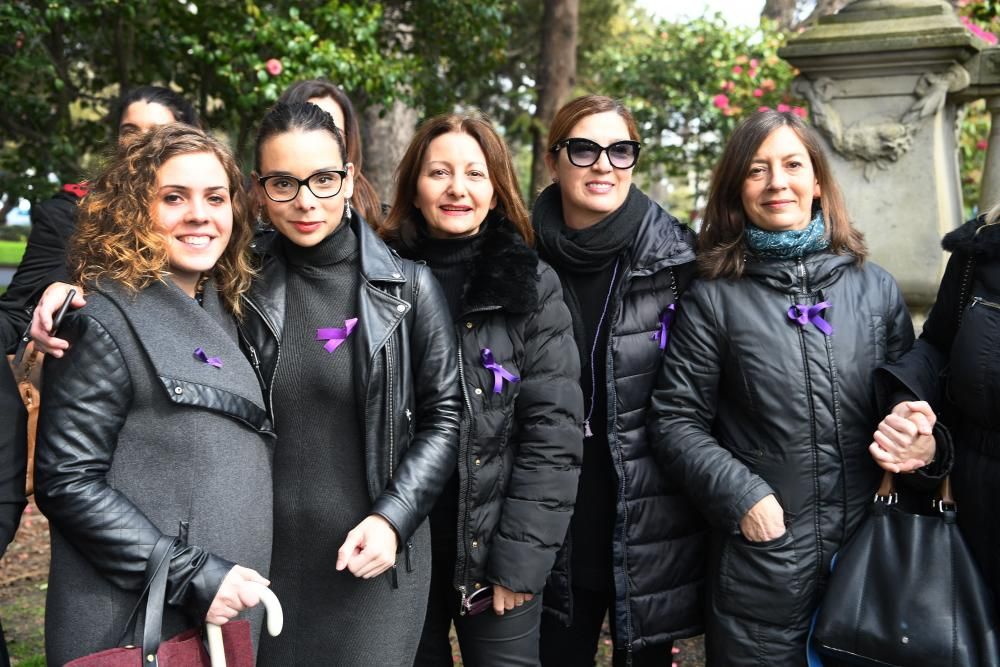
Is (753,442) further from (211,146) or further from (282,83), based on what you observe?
(282,83)

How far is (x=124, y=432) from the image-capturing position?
2.04 metres

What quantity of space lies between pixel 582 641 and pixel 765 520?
825 mm

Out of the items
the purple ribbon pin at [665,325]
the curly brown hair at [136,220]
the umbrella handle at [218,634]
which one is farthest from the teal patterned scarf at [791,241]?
the umbrella handle at [218,634]

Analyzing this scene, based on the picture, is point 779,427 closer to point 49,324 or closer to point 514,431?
point 514,431

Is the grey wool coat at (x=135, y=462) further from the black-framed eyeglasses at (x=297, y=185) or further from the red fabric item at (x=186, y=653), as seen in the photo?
the black-framed eyeglasses at (x=297, y=185)

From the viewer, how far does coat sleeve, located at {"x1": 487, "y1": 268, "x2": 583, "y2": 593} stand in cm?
261

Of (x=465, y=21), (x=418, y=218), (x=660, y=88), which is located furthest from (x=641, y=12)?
(x=418, y=218)

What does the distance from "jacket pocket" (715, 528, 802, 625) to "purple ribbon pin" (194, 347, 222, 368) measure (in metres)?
1.56

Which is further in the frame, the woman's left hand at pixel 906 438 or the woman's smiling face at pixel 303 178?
the woman's left hand at pixel 906 438

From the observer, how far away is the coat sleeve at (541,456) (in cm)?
261

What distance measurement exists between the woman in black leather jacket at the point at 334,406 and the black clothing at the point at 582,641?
79 centimetres

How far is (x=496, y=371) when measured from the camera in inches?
104

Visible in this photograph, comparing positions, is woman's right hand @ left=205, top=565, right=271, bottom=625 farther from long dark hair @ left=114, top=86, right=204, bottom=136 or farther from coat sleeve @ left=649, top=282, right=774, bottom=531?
Result: long dark hair @ left=114, top=86, right=204, bottom=136

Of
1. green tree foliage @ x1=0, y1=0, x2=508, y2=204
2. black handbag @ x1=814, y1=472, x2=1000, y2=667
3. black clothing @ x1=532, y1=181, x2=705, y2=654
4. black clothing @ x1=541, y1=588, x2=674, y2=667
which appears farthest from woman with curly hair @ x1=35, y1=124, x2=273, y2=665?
green tree foliage @ x1=0, y1=0, x2=508, y2=204
